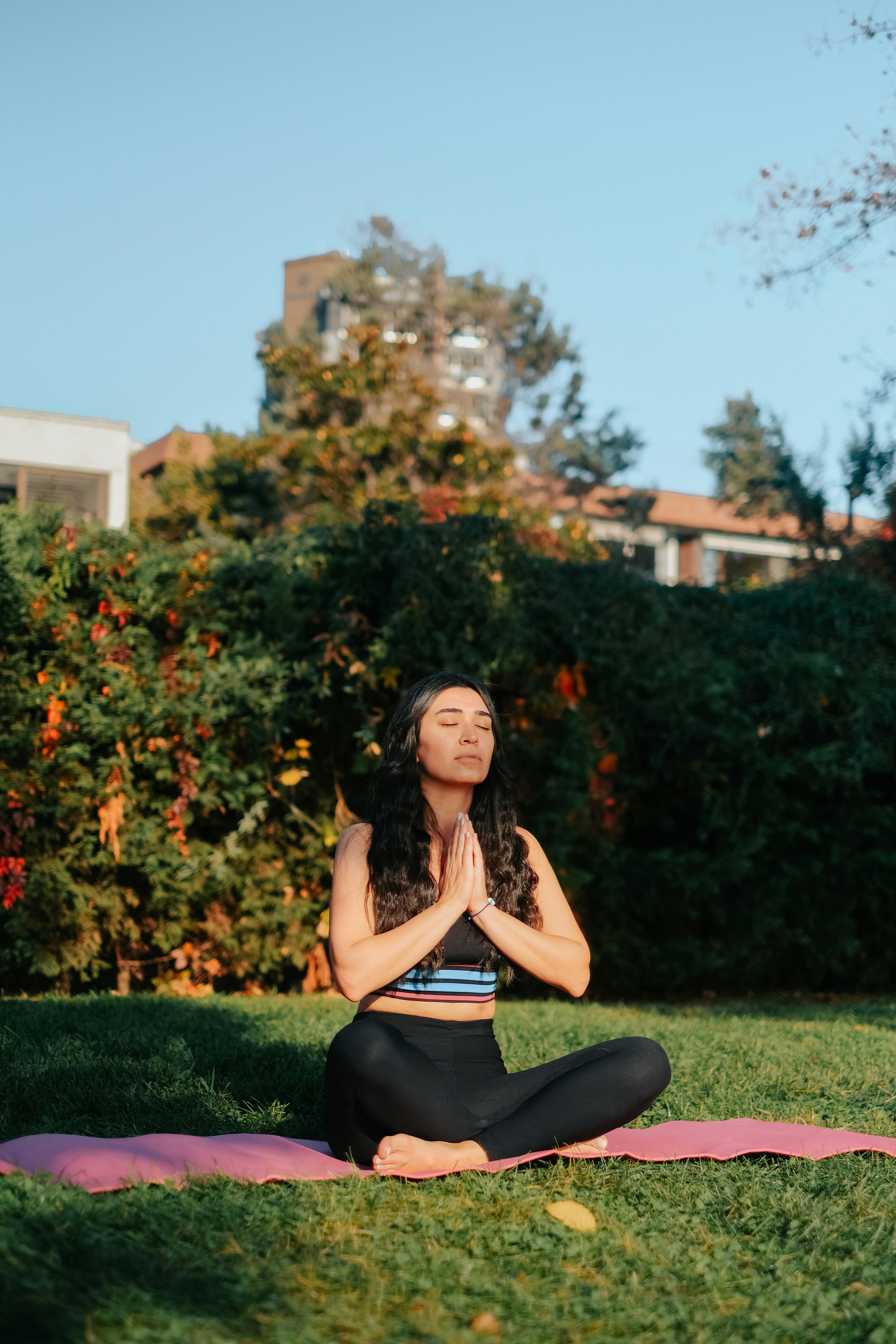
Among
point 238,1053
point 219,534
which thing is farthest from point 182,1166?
point 219,534

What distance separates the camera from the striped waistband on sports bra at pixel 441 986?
3398mm

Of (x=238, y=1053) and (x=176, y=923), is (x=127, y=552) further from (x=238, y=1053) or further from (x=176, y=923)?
(x=238, y=1053)

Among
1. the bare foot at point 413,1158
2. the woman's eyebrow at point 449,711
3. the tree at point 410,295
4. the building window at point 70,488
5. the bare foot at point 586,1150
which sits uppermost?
the tree at point 410,295

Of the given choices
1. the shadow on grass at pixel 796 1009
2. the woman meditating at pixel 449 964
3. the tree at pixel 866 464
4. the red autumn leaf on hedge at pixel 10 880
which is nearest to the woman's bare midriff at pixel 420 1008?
the woman meditating at pixel 449 964

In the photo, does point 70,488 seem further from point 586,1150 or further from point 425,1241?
point 425,1241

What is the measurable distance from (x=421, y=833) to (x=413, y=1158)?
2.96 feet

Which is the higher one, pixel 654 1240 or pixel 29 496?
pixel 29 496

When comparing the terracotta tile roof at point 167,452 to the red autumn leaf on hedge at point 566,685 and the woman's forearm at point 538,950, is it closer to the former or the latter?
the red autumn leaf on hedge at point 566,685

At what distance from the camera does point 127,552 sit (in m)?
7.40

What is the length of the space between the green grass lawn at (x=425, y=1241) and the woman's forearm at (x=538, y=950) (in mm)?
497

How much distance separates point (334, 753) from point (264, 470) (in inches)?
540

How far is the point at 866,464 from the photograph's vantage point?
444 inches

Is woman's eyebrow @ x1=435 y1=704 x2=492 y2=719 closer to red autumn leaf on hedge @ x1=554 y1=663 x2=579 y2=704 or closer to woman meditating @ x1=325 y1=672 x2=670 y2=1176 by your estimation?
woman meditating @ x1=325 y1=672 x2=670 y2=1176

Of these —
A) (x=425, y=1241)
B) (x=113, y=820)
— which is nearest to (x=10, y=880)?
(x=113, y=820)
